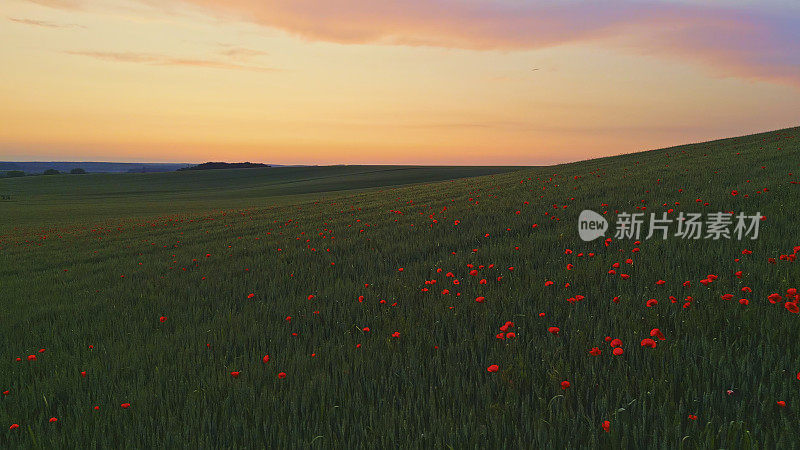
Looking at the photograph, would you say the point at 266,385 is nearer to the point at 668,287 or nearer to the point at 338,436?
the point at 338,436

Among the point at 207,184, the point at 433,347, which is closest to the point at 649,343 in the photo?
the point at 433,347

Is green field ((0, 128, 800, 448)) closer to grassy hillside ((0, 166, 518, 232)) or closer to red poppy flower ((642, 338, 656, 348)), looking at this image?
red poppy flower ((642, 338, 656, 348))

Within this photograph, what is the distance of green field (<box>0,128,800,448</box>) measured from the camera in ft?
10.3

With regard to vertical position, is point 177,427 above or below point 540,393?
below

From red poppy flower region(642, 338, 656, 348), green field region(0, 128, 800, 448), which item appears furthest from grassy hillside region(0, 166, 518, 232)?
red poppy flower region(642, 338, 656, 348)

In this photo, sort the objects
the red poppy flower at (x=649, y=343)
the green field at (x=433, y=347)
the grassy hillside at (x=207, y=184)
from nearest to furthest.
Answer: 1. the green field at (x=433, y=347)
2. the red poppy flower at (x=649, y=343)
3. the grassy hillside at (x=207, y=184)

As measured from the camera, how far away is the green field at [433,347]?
3148 mm

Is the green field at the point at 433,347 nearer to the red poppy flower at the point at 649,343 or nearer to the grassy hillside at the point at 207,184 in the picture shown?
the red poppy flower at the point at 649,343

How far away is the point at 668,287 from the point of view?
5.28m

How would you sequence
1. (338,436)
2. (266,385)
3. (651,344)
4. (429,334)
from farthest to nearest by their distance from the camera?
(429,334) → (266,385) → (651,344) → (338,436)

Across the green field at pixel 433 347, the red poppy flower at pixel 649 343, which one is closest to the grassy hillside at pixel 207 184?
the green field at pixel 433 347

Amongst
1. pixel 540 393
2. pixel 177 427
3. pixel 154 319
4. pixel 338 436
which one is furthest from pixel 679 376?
pixel 154 319

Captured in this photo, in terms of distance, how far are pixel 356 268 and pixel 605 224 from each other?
5.07 metres

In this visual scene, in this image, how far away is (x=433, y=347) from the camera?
4.48 metres
